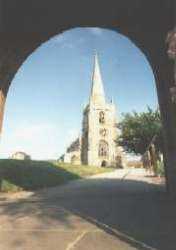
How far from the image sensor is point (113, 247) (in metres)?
3.45

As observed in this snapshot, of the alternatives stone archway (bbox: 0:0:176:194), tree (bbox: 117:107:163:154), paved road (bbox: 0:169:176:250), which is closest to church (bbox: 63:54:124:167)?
tree (bbox: 117:107:163:154)

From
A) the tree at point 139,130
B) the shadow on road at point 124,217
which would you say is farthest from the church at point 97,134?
the shadow on road at point 124,217

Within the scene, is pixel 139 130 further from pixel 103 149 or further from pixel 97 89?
pixel 97 89

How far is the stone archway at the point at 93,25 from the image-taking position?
23.9 feet

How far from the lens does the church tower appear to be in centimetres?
9019

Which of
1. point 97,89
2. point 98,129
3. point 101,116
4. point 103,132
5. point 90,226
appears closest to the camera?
point 90,226

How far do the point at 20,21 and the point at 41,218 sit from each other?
5.11 meters

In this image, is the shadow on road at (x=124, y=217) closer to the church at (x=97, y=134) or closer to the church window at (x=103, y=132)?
the church at (x=97, y=134)

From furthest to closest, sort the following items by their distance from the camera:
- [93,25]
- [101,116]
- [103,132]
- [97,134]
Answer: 1. [101,116]
2. [103,132]
3. [97,134]
4. [93,25]

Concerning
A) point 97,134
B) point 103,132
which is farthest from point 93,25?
point 103,132

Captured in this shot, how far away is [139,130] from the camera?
3281cm

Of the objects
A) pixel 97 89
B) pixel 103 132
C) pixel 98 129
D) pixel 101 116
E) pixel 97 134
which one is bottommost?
pixel 97 134

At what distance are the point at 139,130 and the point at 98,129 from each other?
6141 centimetres

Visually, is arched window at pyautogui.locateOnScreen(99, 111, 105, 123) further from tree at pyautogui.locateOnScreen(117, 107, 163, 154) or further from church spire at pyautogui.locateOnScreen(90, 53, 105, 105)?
tree at pyautogui.locateOnScreen(117, 107, 163, 154)
